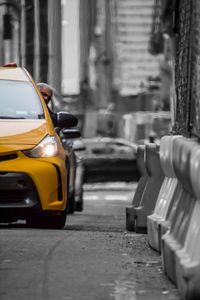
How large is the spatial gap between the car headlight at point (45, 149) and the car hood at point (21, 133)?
50mm

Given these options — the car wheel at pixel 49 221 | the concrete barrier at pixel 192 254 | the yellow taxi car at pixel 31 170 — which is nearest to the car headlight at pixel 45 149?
the yellow taxi car at pixel 31 170

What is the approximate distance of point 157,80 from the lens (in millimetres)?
95875

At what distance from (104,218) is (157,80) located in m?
77.3

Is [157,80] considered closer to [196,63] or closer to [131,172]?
[131,172]

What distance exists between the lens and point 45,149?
13.8 meters

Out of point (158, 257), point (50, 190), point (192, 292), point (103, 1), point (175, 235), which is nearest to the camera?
point (192, 292)

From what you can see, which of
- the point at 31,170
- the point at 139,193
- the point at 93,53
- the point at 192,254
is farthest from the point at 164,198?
the point at 93,53

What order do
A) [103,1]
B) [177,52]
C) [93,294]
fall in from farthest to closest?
[103,1] → [177,52] → [93,294]

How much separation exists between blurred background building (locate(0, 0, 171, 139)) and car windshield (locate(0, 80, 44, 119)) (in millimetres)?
17054

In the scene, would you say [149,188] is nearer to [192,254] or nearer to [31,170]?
[31,170]

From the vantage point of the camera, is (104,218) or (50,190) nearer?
(50,190)

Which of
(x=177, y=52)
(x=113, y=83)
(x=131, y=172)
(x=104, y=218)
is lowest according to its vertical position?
(x=113, y=83)

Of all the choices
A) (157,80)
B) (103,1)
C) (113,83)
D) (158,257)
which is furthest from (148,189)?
(103,1)

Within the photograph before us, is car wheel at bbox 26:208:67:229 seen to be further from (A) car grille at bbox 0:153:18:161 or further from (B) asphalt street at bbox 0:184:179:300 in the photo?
(A) car grille at bbox 0:153:18:161
